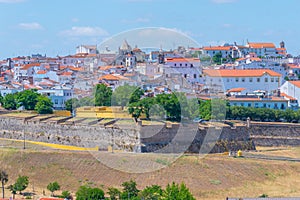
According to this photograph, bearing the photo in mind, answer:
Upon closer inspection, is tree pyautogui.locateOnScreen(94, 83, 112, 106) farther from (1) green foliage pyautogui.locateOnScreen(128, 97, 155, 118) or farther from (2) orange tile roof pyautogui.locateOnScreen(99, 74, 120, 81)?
(2) orange tile roof pyautogui.locateOnScreen(99, 74, 120, 81)

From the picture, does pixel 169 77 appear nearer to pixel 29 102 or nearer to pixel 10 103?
pixel 29 102

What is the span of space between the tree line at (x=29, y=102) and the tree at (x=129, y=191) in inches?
546

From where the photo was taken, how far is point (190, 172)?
29.7 m

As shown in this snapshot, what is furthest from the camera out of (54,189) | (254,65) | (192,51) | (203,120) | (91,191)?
(254,65)

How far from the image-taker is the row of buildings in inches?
1704

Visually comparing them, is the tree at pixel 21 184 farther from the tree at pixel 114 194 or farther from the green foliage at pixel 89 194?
the tree at pixel 114 194

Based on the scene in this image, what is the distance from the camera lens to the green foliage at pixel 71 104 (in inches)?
1475

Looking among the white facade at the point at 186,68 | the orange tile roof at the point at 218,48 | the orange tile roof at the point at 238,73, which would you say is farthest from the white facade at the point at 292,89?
the orange tile roof at the point at 218,48

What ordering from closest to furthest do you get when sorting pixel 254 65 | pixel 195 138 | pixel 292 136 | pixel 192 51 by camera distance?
pixel 195 138
pixel 292 136
pixel 192 51
pixel 254 65

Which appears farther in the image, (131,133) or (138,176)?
(131,133)

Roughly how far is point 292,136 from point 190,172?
10280mm

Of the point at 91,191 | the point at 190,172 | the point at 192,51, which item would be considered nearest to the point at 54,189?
the point at 91,191

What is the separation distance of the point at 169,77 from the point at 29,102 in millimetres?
9036

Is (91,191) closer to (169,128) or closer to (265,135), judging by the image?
(169,128)
